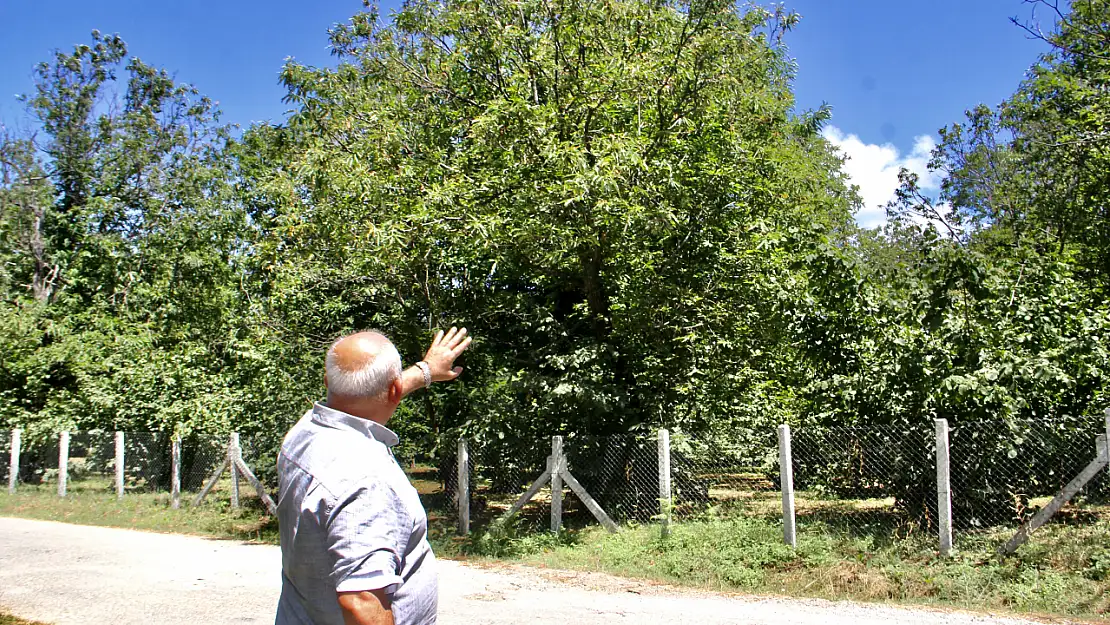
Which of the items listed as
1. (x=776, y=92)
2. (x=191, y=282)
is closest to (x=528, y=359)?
(x=776, y=92)

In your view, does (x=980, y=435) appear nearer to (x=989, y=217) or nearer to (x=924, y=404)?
(x=924, y=404)

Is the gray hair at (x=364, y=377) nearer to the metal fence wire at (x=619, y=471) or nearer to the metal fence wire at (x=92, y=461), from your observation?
the metal fence wire at (x=619, y=471)

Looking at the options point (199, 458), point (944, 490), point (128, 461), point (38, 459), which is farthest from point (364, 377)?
point (38, 459)

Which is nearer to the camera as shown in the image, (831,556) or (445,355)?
(445,355)

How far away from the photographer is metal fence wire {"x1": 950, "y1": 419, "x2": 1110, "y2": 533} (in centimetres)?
802

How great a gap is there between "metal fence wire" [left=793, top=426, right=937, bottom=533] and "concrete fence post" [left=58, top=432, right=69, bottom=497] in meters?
17.8

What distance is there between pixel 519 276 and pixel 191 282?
15.5 m

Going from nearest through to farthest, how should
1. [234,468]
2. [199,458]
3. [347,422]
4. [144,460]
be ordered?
[347,422]
[234,468]
[199,458]
[144,460]

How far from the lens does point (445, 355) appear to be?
3.05 metres

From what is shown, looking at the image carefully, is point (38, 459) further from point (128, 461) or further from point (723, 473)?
point (723, 473)

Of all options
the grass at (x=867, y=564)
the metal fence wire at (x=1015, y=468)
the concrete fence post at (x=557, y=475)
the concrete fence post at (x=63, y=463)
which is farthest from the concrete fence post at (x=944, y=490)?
the concrete fence post at (x=63, y=463)

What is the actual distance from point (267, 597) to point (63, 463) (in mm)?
14227

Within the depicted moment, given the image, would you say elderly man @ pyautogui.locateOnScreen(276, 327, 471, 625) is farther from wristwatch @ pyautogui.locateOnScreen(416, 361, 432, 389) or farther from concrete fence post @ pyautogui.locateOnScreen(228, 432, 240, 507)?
concrete fence post @ pyautogui.locateOnScreen(228, 432, 240, 507)

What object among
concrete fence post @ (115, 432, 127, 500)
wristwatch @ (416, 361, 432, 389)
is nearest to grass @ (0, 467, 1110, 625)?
wristwatch @ (416, 361, 432, 389)
